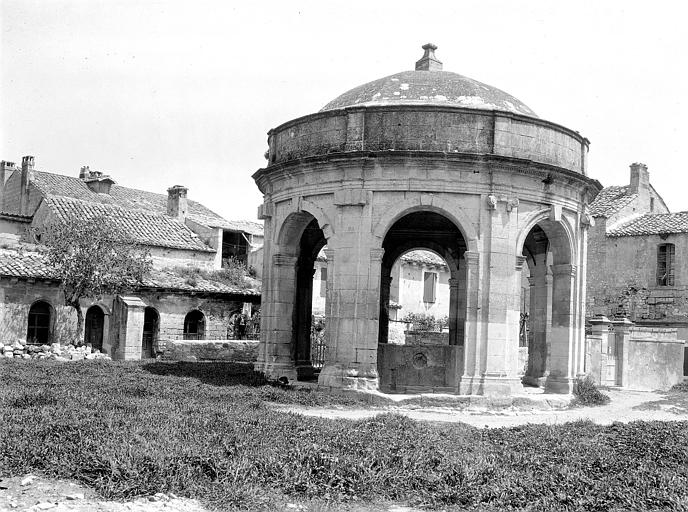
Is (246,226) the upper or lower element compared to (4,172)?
lower

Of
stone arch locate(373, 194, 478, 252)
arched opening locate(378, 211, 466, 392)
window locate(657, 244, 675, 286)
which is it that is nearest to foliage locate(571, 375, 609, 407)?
arched opening locate(378, 211, 466, 392)

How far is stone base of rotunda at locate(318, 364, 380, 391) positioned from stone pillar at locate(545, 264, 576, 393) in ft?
14.0

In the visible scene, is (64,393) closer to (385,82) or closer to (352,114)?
(352,114)

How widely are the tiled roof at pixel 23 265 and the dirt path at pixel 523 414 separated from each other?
14.5 meters

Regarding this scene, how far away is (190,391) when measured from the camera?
1423 cm

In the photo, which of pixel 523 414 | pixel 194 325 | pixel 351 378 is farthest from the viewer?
pixel 194 325

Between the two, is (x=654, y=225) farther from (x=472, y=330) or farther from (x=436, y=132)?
(x=436, y=132)

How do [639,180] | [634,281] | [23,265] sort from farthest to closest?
[639,180], [634,281], [23,265]

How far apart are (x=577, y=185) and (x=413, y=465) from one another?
967cm

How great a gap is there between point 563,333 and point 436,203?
4.44m

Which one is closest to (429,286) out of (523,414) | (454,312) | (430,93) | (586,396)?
(454,312)

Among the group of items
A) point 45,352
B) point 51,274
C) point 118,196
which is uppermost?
point 118,196

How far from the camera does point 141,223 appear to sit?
3431 cm

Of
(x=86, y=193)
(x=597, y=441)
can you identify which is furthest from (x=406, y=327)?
(x=597, y=441)
